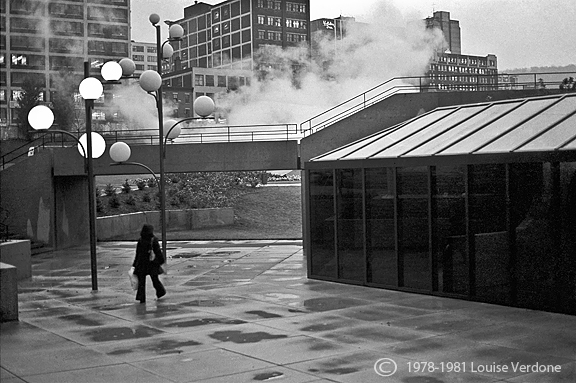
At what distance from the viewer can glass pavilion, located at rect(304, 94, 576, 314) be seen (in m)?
14.1

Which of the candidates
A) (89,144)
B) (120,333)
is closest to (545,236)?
(120,333)

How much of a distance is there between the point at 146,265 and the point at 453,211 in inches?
258

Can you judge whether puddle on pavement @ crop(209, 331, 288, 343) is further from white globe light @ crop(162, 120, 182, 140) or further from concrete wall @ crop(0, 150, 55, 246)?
concrete wall @ crop(0, 150, 55, 246)

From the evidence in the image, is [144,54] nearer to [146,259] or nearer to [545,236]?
[146,259]

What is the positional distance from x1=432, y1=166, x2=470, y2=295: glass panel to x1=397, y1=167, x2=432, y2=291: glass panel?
29 cm

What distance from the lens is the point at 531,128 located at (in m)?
15.6

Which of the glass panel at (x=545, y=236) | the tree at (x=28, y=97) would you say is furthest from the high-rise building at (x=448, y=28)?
the glass panel at (x=545, y=236)

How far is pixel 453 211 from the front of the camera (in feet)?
52.9

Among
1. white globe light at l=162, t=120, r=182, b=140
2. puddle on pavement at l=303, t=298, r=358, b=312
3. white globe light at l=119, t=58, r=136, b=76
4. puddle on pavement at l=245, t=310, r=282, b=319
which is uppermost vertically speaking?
white globe light at l=119, t=58, r=136, b=76

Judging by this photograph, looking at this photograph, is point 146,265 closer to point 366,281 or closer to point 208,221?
point 366,281

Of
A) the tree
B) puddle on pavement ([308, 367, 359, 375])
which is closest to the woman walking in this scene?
puddle on pavement ([308, 367, 359, 375])

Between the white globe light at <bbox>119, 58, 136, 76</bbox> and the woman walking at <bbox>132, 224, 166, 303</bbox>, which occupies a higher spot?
the white globe light at <bbox>119, 58, 136, 76</bbox>

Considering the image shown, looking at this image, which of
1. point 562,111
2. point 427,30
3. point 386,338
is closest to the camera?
point 386,338

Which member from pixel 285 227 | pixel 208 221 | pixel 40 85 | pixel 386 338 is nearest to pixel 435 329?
pixel 386 338
